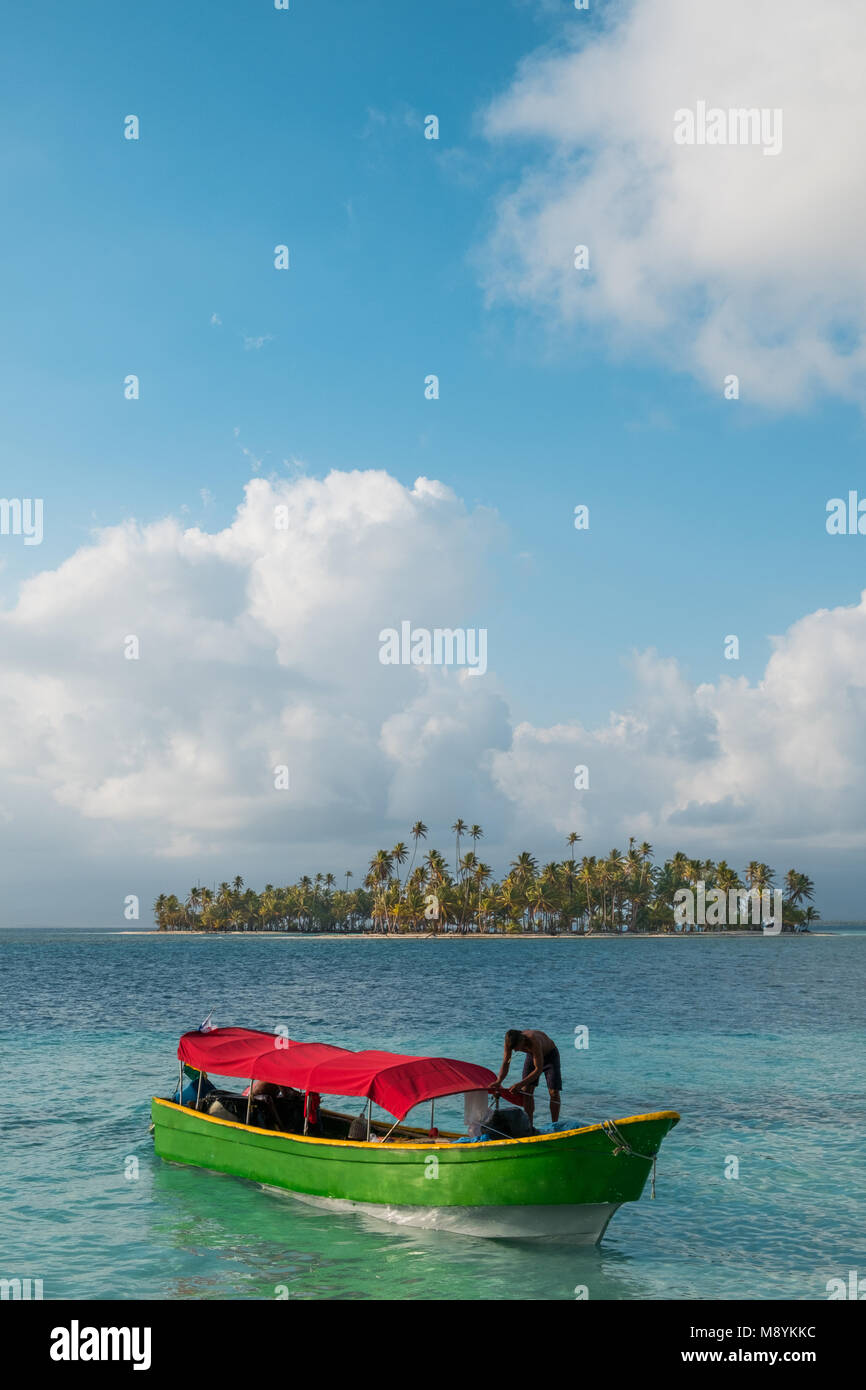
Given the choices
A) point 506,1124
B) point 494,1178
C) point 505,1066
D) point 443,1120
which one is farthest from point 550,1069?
point 443,1120

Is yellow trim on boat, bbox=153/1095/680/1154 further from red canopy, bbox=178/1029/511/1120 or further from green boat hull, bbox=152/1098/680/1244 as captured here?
red canopy, bbox=178/1029/511/1120

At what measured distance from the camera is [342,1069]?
17.9 metres

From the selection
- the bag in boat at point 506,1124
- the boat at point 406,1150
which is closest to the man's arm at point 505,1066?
the boat at point 406,1150

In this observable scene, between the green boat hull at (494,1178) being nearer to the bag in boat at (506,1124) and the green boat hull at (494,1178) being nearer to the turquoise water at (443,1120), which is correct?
the turquoise water at (443,1120)

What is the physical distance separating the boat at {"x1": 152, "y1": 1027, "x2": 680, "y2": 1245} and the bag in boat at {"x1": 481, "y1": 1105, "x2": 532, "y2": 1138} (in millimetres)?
25

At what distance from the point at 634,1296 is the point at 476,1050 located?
2572 centimetres

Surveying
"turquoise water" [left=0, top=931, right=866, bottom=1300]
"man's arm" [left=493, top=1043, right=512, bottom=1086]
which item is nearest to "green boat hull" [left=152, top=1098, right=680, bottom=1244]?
"turquoise water" [left=0, top=931, right=866, bottom=1300]

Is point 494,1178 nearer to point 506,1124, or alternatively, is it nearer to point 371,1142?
point 506,1124

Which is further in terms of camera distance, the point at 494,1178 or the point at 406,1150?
the point at 406,1150

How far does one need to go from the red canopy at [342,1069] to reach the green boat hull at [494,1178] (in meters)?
0.90

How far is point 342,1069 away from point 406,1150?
83.6 inches

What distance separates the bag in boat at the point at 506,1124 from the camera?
16.5m

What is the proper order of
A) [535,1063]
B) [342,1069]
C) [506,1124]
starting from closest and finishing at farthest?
[506,1124], [535,1063], [342,1069]

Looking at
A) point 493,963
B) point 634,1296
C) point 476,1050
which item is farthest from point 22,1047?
point 493,963
